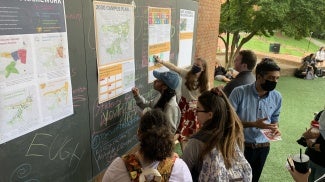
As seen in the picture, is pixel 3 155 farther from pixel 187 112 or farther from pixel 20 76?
pixel 187 112

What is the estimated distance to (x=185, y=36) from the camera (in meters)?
5.46

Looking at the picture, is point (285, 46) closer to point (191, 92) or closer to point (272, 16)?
point (272, 16)

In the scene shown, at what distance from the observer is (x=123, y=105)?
361 centimetres

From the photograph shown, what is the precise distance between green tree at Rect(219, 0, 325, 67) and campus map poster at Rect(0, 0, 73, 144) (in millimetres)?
10799

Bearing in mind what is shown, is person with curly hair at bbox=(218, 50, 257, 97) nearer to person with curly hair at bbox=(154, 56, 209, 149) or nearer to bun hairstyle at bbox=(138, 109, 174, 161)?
person with curly hair at bbox=(154, 56, 209, 149)

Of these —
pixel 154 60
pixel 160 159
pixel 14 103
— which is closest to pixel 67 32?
pixel 14 103

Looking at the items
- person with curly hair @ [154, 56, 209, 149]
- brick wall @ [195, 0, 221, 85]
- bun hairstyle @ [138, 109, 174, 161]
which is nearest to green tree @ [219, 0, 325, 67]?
brick wall @ [195, 0, 221, 85]

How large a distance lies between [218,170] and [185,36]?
390 cm

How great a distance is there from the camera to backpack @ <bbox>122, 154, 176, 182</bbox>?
68.4 inches

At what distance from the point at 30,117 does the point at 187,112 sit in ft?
8.41

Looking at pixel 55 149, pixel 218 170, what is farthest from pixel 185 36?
pixel 218 170

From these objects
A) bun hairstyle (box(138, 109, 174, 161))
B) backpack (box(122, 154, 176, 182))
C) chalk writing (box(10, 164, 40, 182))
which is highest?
bun hairstyle (box(138, 109, 174, 161))

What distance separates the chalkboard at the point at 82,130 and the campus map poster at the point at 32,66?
0.10 m

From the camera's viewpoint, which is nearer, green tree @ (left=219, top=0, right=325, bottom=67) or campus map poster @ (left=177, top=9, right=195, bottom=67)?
campus map poster @ (left=177, top=9, right=195, bottom=67)
